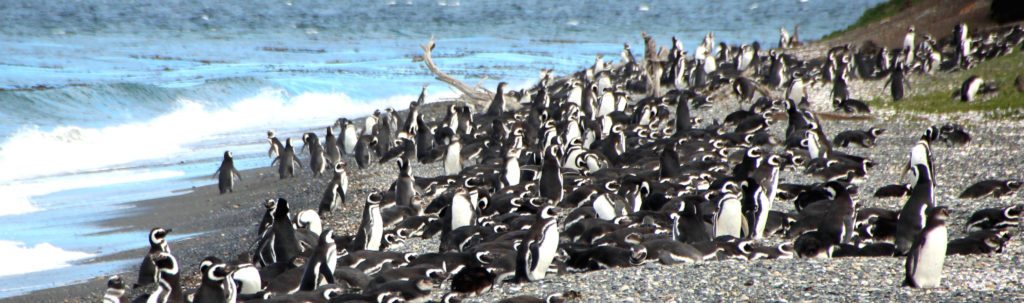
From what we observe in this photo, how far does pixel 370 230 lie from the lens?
30.7ft

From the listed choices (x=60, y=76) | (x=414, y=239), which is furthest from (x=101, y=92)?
(x=414, y=239)

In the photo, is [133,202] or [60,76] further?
[60,76]

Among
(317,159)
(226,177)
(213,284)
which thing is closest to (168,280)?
(213,284)

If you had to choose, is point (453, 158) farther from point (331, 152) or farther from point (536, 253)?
point (536, 253)

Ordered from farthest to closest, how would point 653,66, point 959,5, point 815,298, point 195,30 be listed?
point 195,30 < point 959,5 < point 653,66 < point 815,298

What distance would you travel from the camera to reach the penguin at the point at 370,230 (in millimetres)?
9258

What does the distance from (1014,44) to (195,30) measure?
35.8 m

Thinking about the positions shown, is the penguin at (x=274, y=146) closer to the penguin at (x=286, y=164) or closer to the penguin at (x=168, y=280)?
the penguin at (x=286, y=164)

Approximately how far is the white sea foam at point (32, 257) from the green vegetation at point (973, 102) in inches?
438

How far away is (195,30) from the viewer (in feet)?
163

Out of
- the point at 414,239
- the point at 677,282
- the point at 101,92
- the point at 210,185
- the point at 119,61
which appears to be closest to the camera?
the point at 677,282

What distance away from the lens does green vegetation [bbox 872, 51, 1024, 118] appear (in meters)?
15.8

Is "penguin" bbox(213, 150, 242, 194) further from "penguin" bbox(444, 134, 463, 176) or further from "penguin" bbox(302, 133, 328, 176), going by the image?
"penguin" bbox(444, 134, 463, 176)

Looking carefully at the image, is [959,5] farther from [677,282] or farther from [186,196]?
[677,282]
